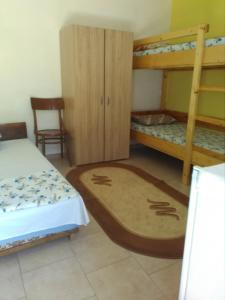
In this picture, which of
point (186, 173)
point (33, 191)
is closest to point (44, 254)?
point (33, 191)

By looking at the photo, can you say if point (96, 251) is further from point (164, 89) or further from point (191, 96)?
point (164, 89)

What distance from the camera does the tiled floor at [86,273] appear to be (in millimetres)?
1496

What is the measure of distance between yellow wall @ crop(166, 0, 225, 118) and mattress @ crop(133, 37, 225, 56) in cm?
97

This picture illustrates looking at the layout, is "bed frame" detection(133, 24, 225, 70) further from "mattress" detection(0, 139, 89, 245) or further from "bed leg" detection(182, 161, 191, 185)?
"mattress" detection(0, 139, 89, 245)

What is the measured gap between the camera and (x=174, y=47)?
9.86 ft

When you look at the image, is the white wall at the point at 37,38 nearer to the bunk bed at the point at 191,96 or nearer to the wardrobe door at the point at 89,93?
the wardrobe door at the point at 89,93

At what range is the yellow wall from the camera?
361cm

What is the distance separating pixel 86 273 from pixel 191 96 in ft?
6.85

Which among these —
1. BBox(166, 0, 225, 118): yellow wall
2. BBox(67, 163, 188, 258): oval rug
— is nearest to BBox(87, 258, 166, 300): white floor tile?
BBox(67, 163, 188, 258): oval rug

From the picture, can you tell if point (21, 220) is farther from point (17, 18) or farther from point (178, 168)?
point (17, 18)

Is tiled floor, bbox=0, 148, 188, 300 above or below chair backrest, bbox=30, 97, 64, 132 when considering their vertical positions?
below

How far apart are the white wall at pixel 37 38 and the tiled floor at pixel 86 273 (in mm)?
2293

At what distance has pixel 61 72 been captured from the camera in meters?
3.66

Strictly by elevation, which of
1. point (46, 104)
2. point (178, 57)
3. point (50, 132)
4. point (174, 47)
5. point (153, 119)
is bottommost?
point (50, 132)
